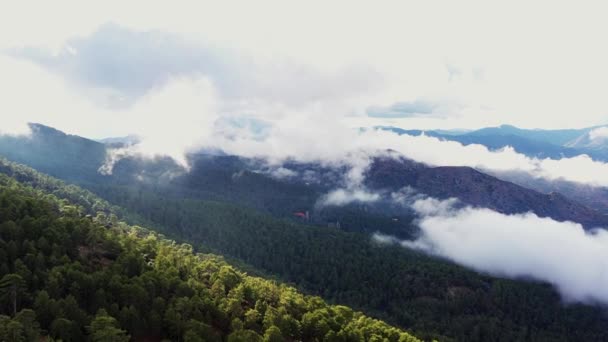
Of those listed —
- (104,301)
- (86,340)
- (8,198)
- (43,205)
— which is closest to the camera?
(86,340)

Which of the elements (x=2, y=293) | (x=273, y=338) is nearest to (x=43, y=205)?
Result: (x=2, y=293)

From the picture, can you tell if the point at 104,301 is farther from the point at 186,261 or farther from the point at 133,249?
the point at 186,261

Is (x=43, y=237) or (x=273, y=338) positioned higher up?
(x=43, y=237)

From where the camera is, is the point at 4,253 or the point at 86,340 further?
the point at 4,253

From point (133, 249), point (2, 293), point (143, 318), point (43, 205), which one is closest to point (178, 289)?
point (143, 318)

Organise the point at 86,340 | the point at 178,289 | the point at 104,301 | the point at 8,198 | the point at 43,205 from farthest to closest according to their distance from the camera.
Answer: the point at 43,205
the point at 8,198
the point at 178,289
the point at 104,301
the point at 86,340

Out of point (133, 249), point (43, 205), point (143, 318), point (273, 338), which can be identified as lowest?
point (273, 338)
